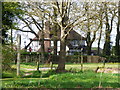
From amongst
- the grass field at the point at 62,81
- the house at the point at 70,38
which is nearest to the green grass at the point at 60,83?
the grass field at the point at 62,81

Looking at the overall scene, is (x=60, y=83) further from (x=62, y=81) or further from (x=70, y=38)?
(x=70, y=38)

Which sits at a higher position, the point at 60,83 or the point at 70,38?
the point at 70,38

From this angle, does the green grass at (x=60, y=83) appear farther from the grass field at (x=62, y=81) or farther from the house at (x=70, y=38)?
the house at (x=70, y=38)

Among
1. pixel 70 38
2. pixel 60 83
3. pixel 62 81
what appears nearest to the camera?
pixel 60 83

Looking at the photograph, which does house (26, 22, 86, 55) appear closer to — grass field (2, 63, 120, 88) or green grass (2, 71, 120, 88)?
grass field (2, 63, 120, 88)

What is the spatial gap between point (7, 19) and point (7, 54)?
423 cm

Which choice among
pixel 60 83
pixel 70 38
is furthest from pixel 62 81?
pixel 70 38

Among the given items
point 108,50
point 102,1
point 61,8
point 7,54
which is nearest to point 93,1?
point 102,1

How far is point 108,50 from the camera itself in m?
22.8

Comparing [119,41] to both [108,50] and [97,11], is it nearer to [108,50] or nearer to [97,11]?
[108,50]

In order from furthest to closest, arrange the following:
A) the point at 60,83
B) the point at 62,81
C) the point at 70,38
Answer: the point at 70,38 < the point at 62,81 < the point at 60,83

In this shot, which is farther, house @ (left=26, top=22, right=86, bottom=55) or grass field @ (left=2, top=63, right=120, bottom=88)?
house @ (left=26, top=22, right=86, bottom=55)

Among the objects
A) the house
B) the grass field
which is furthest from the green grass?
the house

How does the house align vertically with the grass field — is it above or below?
above
